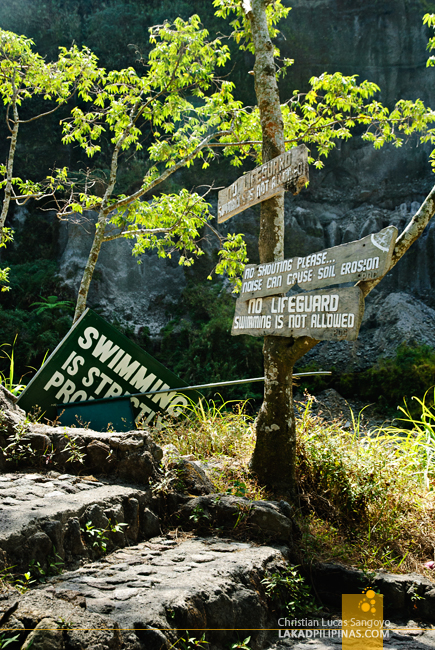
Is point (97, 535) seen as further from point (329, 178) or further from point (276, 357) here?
point (329, 178)

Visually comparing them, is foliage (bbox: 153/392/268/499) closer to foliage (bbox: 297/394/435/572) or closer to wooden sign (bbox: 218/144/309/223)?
foliage (bbox: 297/394/435/572)

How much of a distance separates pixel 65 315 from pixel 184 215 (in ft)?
21.3

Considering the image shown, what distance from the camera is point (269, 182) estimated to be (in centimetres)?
403

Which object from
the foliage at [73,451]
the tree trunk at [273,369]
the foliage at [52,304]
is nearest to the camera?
the foliage at [73,451]

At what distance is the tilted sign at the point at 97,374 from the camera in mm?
4730

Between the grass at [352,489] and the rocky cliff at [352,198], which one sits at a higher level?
the rocky cliff at [352,198]

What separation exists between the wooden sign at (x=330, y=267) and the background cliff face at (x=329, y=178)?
31.7 feet

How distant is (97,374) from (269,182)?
102 inches

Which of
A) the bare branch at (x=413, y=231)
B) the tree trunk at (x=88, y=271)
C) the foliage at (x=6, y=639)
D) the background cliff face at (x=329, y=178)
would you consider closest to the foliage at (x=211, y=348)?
the background cliff face at (x=329, y=178)

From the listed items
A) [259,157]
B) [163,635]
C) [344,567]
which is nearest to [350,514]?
[344,567]

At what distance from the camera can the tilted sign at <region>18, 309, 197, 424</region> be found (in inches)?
186

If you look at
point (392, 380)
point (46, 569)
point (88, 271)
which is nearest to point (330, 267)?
point (46, 569)

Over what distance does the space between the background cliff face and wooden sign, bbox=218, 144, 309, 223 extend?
9.19 meters

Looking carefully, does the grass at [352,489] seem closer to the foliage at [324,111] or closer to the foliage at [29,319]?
the foliage at [324,111]
